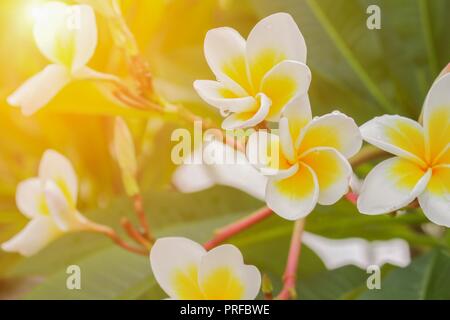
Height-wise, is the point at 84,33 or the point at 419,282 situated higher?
the point at 84,33

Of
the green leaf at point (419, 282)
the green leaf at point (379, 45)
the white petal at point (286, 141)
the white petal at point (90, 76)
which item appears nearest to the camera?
the white petal at point (286, 141)

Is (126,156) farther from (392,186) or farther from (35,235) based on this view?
(392,186)

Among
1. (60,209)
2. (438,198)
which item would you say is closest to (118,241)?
(60,209)

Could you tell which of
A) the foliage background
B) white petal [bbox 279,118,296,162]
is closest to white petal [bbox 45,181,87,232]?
the foliage background

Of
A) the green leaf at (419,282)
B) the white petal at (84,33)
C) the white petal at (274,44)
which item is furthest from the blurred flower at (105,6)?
the green leaf at (419,282)

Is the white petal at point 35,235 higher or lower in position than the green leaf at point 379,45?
lower

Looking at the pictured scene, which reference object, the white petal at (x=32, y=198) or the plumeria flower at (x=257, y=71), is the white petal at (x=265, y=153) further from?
the white petal at (x=32, y=198)
